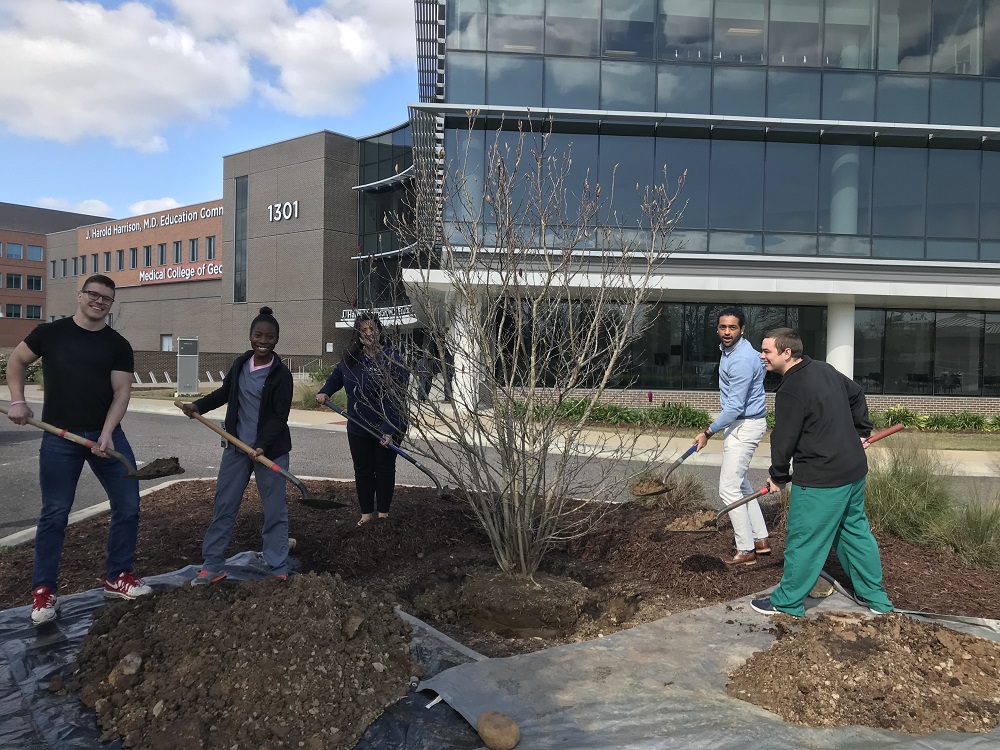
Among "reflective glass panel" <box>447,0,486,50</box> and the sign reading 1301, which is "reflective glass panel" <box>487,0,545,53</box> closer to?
"reflective glass panel" <box>447,0,486,50</box>

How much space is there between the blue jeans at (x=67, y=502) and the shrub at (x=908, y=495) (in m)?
5.49

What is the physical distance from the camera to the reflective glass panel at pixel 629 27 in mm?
18375

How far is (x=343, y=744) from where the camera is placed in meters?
2.72

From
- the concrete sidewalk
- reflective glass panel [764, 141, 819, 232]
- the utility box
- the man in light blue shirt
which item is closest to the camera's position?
the man in light blue shirt

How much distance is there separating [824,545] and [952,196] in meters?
18.4

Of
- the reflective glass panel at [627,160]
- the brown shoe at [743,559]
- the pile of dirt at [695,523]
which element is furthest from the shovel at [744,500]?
the reflective glass panel at [627,160]

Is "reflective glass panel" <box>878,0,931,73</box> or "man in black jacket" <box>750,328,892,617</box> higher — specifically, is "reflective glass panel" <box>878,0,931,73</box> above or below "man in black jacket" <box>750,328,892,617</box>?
above

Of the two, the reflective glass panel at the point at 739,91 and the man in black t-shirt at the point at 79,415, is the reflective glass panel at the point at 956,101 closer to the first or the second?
the reflective glass panel at the point at 739,91

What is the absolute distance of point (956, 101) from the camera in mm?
18531

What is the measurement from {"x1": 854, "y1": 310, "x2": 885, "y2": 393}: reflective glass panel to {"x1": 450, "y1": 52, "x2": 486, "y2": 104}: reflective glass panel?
472 inches

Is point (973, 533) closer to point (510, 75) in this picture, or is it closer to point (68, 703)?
point (68, 703)

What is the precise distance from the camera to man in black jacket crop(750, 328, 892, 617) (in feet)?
13.3

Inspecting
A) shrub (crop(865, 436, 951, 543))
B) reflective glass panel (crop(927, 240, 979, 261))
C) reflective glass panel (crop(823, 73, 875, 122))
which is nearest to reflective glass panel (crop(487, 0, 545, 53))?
reflective glass panel (crop(823, 73, 875, 122))

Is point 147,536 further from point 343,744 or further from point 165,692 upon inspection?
point 343,744
